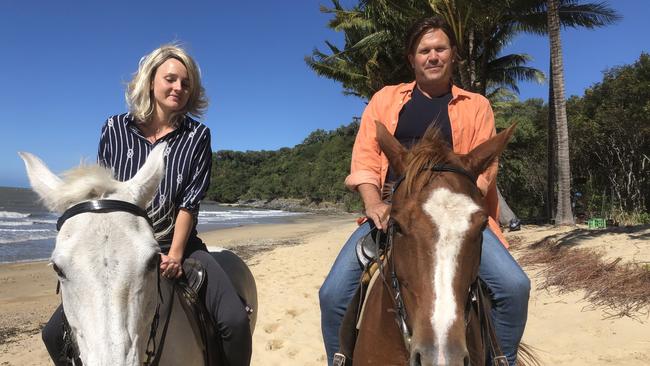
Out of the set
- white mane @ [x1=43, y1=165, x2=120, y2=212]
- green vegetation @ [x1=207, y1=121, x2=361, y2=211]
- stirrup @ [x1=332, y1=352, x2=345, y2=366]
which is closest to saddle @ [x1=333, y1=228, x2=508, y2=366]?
stirrup @ [x1=332, y1=352, x2=345, y2=366]

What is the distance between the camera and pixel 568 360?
4750 millimetres

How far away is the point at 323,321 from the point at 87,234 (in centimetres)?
159

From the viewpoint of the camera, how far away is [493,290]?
2.44 metres

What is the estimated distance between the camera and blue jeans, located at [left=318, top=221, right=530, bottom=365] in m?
2.39

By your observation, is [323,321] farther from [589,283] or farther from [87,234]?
[589,283]

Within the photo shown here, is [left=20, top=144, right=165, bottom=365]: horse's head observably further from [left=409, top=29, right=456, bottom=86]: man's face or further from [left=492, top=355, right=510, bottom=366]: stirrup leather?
[left=409, top=29, right=456, bottom=86]: man's face

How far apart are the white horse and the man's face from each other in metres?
1.83

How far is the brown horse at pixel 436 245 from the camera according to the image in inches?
62.9

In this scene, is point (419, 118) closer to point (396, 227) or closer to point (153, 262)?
point (396, 227)

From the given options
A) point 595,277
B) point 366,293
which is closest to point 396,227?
point 366,293

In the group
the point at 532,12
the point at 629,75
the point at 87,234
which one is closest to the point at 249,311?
the point at 87,234

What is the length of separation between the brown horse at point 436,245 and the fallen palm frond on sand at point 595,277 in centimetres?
493

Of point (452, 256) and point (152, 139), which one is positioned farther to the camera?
point (152, 139)

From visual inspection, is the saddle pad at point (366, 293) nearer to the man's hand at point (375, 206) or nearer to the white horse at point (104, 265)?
the man's hand at point (375, 206)
